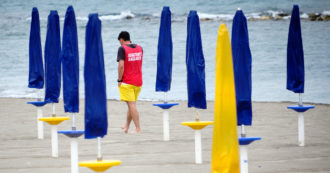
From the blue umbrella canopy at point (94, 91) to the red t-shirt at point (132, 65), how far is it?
17.6 ft

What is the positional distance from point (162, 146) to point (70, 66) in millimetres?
2868

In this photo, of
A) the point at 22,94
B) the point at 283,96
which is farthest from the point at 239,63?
the point at 22,94

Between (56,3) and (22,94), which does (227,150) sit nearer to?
(22,94)

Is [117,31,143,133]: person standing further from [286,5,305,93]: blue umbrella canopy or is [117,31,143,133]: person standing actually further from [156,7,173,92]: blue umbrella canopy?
[286,5,305,93]: blue umbrella canopy

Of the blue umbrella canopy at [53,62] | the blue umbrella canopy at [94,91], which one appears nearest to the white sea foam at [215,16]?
the blue umbrella canopy at [53,62]

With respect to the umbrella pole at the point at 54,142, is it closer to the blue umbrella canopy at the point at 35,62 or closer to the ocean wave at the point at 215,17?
the blue umbrella canopy at the point at 35,62

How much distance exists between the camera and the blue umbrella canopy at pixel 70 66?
7184mm

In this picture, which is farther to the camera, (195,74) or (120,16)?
(120,16)

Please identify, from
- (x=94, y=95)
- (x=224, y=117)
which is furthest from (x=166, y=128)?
(x=224, y=117)

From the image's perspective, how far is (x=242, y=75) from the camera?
20.5 ft

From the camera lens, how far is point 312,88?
23391 millimetres

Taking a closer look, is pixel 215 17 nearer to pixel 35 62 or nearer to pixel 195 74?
pixel 35 62

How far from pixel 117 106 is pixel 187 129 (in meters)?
4.91

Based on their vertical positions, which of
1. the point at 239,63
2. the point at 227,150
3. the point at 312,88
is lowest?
the point at 312,88
